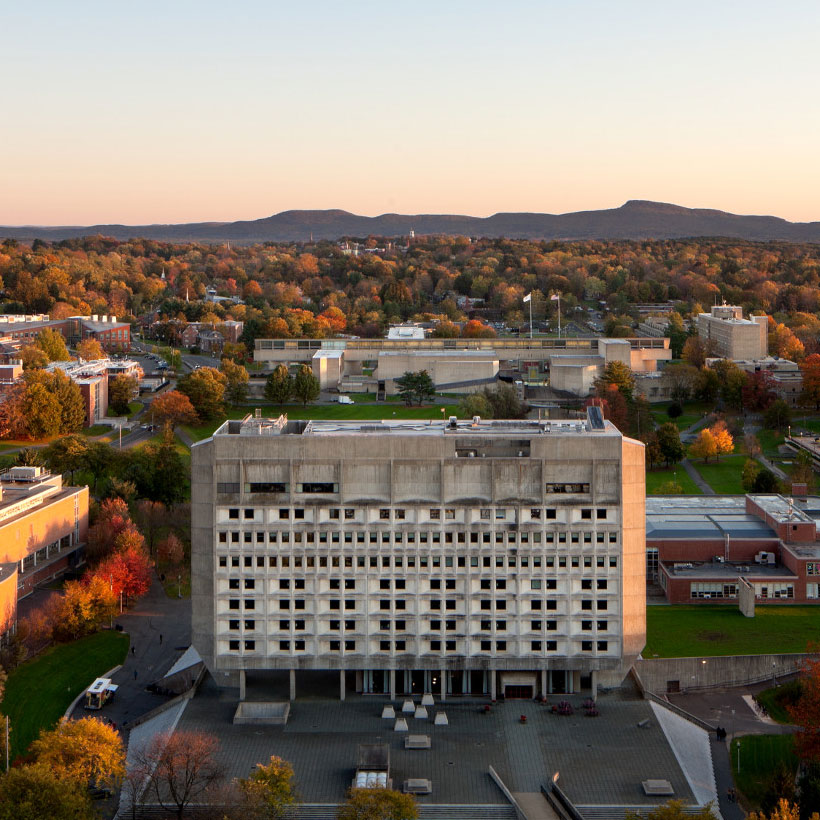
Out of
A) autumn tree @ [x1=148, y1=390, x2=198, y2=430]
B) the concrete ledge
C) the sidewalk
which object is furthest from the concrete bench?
autumn tree @ [x1=148, y1=390, x2=198, y2=430]

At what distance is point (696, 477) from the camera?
79.3m

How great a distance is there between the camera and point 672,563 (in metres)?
56.6

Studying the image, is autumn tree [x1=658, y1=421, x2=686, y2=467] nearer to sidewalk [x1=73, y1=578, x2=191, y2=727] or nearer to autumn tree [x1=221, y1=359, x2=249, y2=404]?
autumn tree [x1=221, y1=359, x2=249, y2=404]

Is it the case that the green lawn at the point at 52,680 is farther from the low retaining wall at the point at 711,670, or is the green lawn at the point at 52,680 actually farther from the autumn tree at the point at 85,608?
the low retaining wall at the point at 711,670

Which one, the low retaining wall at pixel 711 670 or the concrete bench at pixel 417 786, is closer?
the concrete bench at pixel 417 786

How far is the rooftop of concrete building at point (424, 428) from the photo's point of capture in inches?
1692

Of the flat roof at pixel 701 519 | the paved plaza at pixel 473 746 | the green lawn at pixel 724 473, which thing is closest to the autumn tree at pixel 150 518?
the paved plaza at pixel 473 746

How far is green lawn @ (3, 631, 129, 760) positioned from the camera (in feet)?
142

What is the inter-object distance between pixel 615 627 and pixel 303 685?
1089cm

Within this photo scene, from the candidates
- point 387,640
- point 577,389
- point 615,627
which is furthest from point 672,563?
point 577,389

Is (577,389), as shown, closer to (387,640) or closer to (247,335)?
(247,335)

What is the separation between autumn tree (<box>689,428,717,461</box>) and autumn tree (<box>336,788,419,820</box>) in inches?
2102

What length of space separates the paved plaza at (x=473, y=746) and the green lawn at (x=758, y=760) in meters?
2.56

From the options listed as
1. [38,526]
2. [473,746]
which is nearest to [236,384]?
[38,526]
